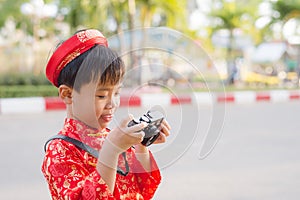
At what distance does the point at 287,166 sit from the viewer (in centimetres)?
459

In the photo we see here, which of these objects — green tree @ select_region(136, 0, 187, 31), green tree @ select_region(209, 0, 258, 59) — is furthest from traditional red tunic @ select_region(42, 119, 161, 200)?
green tree @ select_region(209, 0, 258, 59)

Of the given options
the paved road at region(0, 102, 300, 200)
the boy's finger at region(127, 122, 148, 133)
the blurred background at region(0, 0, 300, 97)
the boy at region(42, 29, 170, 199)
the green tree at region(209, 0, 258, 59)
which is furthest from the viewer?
the green tree at region(209, 0, 258, 59)

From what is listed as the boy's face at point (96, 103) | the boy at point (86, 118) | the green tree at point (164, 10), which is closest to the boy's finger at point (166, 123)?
the boy at point (86, 118)

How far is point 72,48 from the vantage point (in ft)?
4.14

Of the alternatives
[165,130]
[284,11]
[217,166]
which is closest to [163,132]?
[165,130]

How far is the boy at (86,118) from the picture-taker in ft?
3.98

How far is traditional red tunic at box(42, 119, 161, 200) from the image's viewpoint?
119cm

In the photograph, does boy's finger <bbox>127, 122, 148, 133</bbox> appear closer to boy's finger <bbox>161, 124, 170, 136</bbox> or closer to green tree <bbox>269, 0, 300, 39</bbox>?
boy's finger <bbox>161, 124, 170, 136</bbox>

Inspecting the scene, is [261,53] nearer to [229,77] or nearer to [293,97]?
[229,77]

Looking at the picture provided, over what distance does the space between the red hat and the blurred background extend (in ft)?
0.32

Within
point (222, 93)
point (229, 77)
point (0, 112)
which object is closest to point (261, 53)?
point (229, 77)

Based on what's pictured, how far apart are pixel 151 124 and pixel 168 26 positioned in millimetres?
12314

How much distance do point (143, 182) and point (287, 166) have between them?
3379mm

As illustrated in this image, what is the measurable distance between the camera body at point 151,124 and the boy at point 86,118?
0.09 feet
